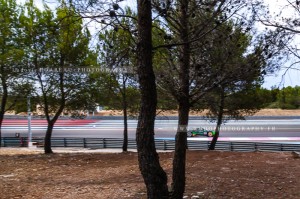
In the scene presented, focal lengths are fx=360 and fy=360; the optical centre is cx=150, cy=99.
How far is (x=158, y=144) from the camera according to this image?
25.6 m

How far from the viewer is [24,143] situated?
98.1 ft

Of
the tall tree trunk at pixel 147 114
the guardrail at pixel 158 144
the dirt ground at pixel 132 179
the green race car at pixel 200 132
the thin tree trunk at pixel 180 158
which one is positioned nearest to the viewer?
the tall tree trunk at pixel 147 114

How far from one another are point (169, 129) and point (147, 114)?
3699 cm

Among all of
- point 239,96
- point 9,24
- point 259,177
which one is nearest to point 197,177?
point 259,177

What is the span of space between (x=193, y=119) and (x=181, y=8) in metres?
32.4

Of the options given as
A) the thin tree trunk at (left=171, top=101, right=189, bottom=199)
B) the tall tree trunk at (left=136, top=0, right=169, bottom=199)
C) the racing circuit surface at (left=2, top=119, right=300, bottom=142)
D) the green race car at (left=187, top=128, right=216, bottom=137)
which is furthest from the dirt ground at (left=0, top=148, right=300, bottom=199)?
the racing circuit surface at (left=2, top=119, right=300, bottom=142)

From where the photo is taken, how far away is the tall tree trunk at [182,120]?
712cm

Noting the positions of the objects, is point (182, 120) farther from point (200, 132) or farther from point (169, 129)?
point (169, 129)

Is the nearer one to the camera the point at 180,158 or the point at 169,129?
the point at 180,158

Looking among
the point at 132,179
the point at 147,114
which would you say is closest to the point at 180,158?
the point at 147,114

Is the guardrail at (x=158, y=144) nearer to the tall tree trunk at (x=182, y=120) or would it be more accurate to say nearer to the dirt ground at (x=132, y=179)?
the dirt ground at (x=132, y=179)

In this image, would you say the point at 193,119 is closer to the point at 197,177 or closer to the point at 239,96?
the point at 239,96

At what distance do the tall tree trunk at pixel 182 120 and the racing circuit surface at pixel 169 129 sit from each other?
23.2m

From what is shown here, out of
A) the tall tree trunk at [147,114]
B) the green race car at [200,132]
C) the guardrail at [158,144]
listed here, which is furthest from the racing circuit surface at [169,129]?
the tall tree trunk at [147,114]
